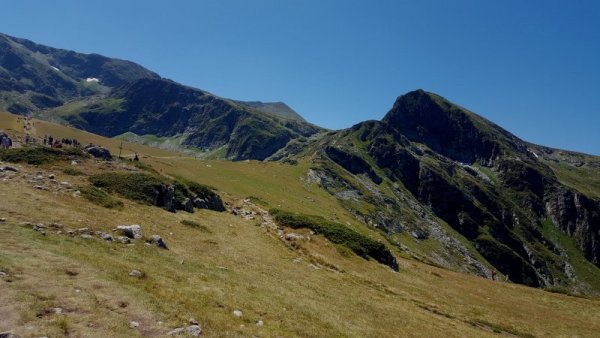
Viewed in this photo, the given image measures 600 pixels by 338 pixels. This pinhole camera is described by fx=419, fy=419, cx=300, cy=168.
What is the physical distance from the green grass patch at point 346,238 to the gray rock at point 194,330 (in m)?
39.0

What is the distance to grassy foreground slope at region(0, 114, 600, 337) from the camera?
19500 mm

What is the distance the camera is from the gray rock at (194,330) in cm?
1880

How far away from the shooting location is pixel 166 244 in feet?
117

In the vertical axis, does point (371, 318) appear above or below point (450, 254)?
above

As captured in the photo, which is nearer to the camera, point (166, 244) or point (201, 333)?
point (201, 333)

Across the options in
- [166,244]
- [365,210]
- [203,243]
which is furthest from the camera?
[365,210]

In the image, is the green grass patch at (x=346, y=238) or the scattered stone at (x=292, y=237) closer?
the scattered stone at (x=292, y=237)

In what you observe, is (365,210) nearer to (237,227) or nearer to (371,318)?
(237,227)

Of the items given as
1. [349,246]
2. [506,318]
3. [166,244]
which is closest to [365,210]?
[349,246]

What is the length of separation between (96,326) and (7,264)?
25.7 feet

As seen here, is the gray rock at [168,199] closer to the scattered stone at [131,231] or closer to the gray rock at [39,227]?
the scattered stone at [131,231]

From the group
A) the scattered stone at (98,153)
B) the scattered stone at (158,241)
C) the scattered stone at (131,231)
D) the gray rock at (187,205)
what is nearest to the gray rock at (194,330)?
the scattered stone at (158,241)

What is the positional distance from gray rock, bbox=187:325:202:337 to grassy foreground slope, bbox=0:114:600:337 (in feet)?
1.73

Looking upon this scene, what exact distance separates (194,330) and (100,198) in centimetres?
2878
